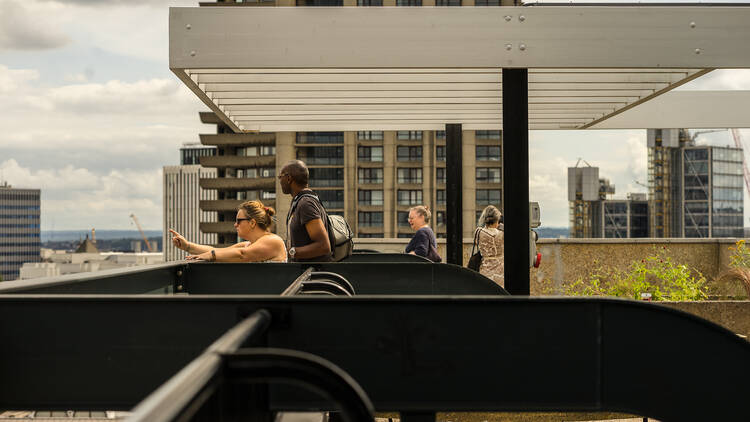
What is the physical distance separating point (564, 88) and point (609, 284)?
5436mm

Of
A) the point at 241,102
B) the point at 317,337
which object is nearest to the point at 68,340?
the point at 317,337

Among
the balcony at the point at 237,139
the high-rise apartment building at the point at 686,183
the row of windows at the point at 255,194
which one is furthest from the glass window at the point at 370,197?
the high-rise apartment building at the point at 686,183

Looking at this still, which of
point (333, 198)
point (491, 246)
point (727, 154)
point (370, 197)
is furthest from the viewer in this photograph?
point (727, 154)

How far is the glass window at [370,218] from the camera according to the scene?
88.4 meters

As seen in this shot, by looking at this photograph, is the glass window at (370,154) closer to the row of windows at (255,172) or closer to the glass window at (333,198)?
the glass window at (333,198)

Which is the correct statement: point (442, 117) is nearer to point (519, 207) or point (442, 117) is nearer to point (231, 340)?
point (519, 207)

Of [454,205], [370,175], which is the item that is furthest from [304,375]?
[370,175]

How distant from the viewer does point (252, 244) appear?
570cm

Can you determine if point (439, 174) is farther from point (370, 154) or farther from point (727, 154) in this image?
point (727, 154)

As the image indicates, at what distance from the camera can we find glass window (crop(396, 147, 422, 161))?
87.1 meters

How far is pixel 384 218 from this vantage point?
87.9 metres

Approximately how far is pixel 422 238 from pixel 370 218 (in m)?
81.3

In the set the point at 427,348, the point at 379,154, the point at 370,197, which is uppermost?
the point at 379,154

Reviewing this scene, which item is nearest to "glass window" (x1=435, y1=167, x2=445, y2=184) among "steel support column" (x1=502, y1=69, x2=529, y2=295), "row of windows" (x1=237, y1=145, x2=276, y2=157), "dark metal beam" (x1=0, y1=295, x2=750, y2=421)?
"row of windows" (x1=237, y1=145, x2=276, y2=157)
